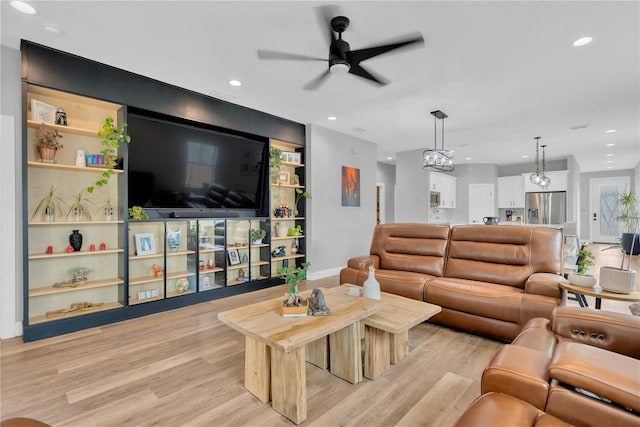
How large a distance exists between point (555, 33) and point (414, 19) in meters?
1.25

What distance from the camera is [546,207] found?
8.43m

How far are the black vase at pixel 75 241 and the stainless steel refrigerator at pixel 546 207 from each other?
10163 mm

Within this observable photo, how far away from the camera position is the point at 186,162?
3799 millimetres

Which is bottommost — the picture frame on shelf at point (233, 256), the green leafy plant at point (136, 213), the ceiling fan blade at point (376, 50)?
the picture frame on shelf at point (233, 256)

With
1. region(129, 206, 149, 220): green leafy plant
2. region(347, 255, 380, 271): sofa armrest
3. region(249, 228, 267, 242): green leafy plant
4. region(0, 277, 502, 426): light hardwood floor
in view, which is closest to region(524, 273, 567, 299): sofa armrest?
region(0, 277, 502, 426): light hardwood floor

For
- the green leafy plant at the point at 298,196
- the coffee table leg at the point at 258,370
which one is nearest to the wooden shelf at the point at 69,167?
the coffee table leg at the point at 258,370

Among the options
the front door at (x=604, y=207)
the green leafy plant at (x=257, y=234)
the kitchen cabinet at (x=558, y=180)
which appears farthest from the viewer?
the front door at (x=604, y=207)

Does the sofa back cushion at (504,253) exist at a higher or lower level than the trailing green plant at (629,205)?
lower

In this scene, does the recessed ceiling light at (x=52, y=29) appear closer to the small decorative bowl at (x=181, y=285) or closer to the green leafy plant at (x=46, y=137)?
the green leafy plant at (x=46, y=137)

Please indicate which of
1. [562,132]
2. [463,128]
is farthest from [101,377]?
[562,132]

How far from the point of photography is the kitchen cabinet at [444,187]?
7629mm

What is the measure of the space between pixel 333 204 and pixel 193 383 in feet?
12.7

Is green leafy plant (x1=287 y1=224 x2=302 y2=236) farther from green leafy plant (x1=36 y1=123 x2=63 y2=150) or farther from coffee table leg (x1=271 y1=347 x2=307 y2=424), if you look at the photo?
coffee table leg (x1=271 y1=347 x2=307 y2=424)

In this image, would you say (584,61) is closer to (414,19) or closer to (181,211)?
(414,19)
